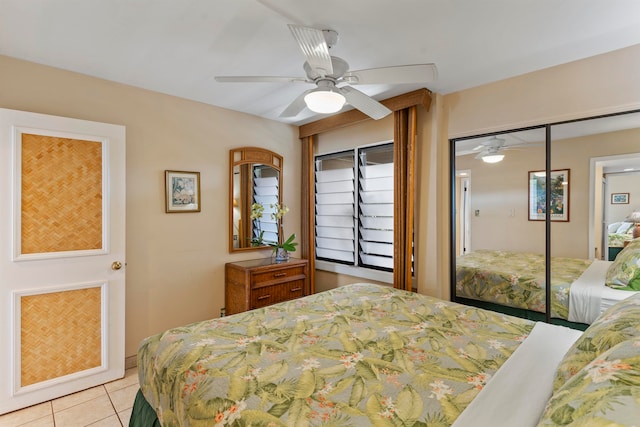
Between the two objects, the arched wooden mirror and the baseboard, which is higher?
the arched wooden mirror

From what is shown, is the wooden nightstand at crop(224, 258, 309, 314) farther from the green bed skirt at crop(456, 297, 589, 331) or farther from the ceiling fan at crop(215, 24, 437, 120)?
the ceiling fan at crop(215, 24, 437, 120)

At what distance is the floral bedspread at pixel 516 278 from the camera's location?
237cm

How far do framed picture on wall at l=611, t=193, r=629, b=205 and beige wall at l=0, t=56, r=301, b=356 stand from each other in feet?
10.7

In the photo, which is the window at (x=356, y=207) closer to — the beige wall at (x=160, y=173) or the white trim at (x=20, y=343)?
the beige wall at (x=160, y=173)

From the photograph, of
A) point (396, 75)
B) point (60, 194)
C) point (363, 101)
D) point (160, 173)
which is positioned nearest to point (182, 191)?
point (160, 173)

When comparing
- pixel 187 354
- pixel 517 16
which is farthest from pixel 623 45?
pixel 187 354

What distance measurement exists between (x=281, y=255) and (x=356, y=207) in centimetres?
103

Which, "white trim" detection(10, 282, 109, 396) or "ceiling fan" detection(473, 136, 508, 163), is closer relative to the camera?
"white trim" detection(10, 282, 109, 396)

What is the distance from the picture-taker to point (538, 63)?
234cm

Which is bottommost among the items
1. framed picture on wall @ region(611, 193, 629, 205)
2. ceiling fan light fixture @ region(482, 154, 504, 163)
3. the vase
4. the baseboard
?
the baseboard

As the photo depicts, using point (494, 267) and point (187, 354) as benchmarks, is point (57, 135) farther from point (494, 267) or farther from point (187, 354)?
point (494, 267)

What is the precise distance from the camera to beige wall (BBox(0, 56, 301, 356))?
2490 millimetres

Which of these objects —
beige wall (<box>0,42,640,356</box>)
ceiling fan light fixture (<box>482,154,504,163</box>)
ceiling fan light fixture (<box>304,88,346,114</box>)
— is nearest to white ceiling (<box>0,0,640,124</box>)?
beige wall (<box>0,42,640,356</box>)

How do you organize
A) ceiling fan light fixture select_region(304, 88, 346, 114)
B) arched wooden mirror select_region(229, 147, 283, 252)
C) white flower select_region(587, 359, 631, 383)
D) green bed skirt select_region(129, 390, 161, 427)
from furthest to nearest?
arched wooden mirror select_region(229, 147, 283, 252), ceiling fan light fixture select_region(304, 88, 346, 114), green bed skirt select_region(129, 390, 161, 427), white flower select_region(587, 359, 631, 383)
